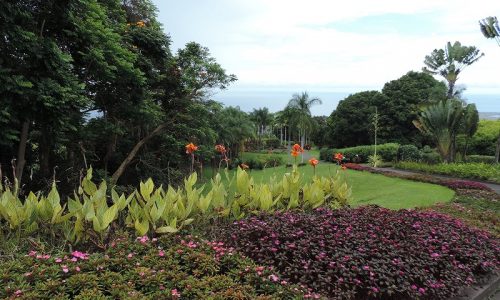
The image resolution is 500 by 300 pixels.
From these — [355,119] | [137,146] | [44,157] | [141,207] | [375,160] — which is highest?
[355,119]

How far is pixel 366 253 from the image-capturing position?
123 inches

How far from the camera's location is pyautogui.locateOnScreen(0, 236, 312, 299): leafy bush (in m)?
2.12

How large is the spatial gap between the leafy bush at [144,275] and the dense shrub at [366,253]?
0.34 m

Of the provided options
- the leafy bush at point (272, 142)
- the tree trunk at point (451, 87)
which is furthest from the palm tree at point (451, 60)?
the leafy bush at point (272, 142)

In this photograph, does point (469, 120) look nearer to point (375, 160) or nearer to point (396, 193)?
point (375, 160)

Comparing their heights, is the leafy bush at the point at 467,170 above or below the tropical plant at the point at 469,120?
below

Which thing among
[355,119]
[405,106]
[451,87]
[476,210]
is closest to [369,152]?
[405,106]

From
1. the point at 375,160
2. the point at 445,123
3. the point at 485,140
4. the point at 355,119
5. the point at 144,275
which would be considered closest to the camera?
the point at 144,275

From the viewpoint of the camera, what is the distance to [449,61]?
29.7m

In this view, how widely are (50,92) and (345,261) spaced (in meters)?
4.76

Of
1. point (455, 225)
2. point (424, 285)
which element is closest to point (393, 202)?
point (455, 225)

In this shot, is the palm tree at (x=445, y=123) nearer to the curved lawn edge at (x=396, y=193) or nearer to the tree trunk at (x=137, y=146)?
the curved lawn edge at (x=396, y=193)

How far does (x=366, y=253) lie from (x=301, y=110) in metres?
26.8

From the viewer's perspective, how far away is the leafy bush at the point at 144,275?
212 centimetres
